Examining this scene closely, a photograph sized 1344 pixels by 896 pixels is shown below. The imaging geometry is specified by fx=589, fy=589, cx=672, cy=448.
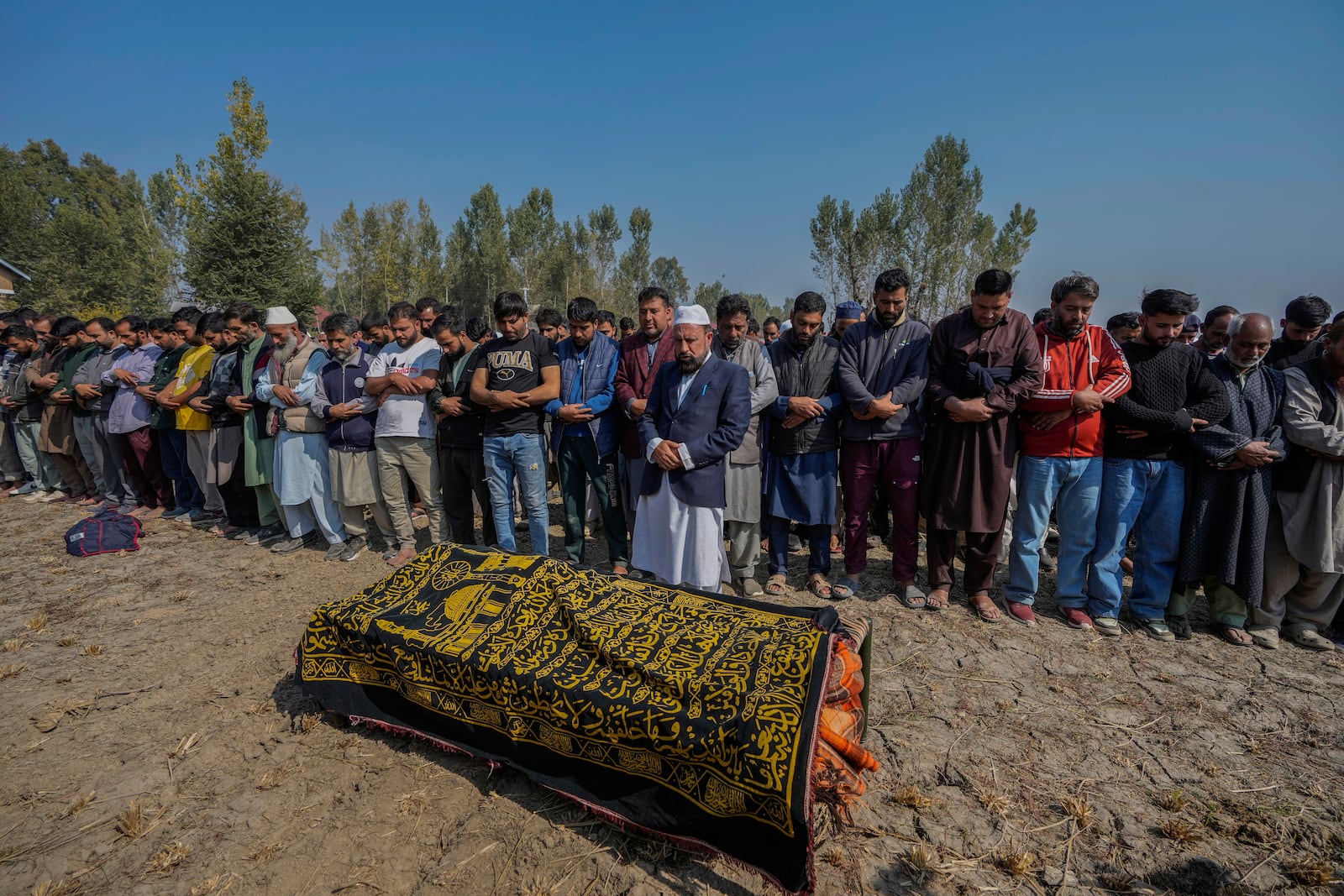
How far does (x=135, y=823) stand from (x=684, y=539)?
292 centimetres

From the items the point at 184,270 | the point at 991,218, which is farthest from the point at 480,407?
the point at 991,218

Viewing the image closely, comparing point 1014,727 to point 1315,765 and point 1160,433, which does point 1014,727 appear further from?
point 1160,433

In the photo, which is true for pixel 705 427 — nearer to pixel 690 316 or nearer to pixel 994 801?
pixel 690 316

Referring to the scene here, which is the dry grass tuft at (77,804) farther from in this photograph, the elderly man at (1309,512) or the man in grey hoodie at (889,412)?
the elderly man at (1309,512)

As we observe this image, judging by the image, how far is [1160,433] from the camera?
12.9 ft

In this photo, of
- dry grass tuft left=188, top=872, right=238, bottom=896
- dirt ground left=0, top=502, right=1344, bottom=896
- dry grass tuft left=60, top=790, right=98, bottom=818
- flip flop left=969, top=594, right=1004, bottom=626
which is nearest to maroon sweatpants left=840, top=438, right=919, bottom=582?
flip flop left=969, top=594, right=1004, bottom=626

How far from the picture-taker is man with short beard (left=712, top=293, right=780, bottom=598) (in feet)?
14.8

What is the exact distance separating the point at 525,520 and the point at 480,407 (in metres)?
2.22

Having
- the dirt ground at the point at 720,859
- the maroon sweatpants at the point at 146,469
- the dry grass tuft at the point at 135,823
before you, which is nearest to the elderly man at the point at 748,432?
the dirt ground at the point at 720,859

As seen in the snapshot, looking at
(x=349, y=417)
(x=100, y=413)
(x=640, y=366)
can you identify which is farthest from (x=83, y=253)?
(x=640, y=366)

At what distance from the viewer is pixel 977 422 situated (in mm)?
4074

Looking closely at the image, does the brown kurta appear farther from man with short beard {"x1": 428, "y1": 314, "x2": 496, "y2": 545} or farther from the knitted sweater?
man with short beard {"x1": 428, "y1": 314, "x2": 496, "y2": 545}

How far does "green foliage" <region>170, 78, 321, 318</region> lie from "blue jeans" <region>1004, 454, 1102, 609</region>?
26126 millimetres

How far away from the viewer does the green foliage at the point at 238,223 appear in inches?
875
